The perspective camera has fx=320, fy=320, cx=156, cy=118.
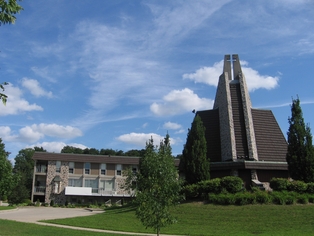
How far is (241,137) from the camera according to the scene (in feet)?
95.6

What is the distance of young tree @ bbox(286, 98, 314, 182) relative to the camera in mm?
23266

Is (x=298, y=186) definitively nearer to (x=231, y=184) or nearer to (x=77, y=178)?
(x=231, y=184)

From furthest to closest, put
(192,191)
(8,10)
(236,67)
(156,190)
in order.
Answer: (236,67), (192,191), (156,190), (8,10)

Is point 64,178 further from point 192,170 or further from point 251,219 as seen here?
point 251,219

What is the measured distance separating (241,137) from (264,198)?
9.40m

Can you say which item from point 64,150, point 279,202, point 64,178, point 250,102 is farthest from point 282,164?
point 64,150

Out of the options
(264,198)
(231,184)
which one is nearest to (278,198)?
(264,198)

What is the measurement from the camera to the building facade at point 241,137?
85.1ft

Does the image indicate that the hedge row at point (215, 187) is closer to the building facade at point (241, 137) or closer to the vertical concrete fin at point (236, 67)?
the building facade at point (241, 137)

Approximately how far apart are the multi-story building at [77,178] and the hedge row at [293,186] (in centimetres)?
2830

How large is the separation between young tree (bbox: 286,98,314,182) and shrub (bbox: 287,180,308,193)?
172 centimetres

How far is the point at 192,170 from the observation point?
24.8 meters

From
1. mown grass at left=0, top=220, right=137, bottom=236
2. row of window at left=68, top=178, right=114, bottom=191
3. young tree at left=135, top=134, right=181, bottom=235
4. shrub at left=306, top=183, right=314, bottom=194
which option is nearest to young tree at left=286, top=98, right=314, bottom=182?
shrub at left=306, top=183, right=314, bottom=194

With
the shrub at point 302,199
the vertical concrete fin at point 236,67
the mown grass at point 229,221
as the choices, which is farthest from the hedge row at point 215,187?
the vertical concrete fin at point 236,67
